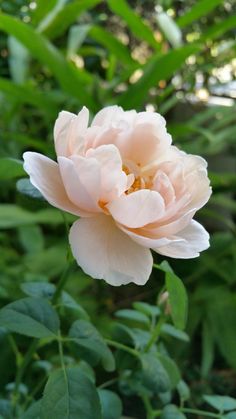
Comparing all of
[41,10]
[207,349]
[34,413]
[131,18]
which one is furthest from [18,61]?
[34,413]

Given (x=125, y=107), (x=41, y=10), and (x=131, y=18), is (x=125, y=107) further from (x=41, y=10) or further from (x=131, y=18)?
(x=41, y=10)

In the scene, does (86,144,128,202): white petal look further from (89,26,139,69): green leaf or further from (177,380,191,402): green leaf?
(89,26,139,69): green leaf

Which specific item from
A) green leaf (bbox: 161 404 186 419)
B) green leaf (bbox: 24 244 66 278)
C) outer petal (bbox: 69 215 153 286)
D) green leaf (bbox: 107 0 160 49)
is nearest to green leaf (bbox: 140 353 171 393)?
green leaf (bbox: 161 404 186 419)

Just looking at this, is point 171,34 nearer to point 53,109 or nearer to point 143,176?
point 53,109

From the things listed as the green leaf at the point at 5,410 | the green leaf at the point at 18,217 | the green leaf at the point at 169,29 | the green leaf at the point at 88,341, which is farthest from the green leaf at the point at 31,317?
the green leaf at the point at 169,29

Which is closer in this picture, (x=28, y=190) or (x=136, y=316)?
(x=28, y=190)

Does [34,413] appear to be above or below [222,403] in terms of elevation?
above

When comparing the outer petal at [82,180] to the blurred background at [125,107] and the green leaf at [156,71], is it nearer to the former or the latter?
the blurred background at [125,107]
